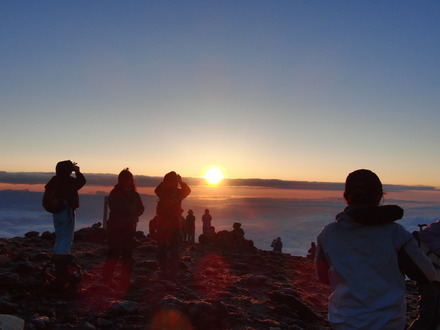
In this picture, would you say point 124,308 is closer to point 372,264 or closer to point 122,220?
point 122,220

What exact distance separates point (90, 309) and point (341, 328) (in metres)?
4.36

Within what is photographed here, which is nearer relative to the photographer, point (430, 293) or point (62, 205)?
point (430, 293)

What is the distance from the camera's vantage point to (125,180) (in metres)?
7.96

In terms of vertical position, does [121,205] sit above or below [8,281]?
above

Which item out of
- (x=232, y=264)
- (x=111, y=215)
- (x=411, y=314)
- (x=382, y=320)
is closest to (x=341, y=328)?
(x=382, y=320)

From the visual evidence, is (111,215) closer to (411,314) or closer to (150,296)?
(150,296)

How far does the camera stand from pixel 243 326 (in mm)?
6219

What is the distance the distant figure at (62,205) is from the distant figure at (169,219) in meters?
1.96

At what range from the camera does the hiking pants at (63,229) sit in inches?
271

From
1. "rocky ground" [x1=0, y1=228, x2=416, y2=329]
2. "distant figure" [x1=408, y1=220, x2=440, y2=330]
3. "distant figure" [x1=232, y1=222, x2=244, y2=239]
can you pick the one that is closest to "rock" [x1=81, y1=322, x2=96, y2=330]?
"rocky ground" [x1=0, y1=228, x2=416, y2=329]

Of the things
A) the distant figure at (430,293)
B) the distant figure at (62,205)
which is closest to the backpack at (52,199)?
the distant figure at (62,205)

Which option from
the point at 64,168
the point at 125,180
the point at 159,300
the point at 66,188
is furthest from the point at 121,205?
the point at 159,300

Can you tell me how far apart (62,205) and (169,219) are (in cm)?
236

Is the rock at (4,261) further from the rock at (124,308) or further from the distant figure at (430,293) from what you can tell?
the distant figure at (430,293)
